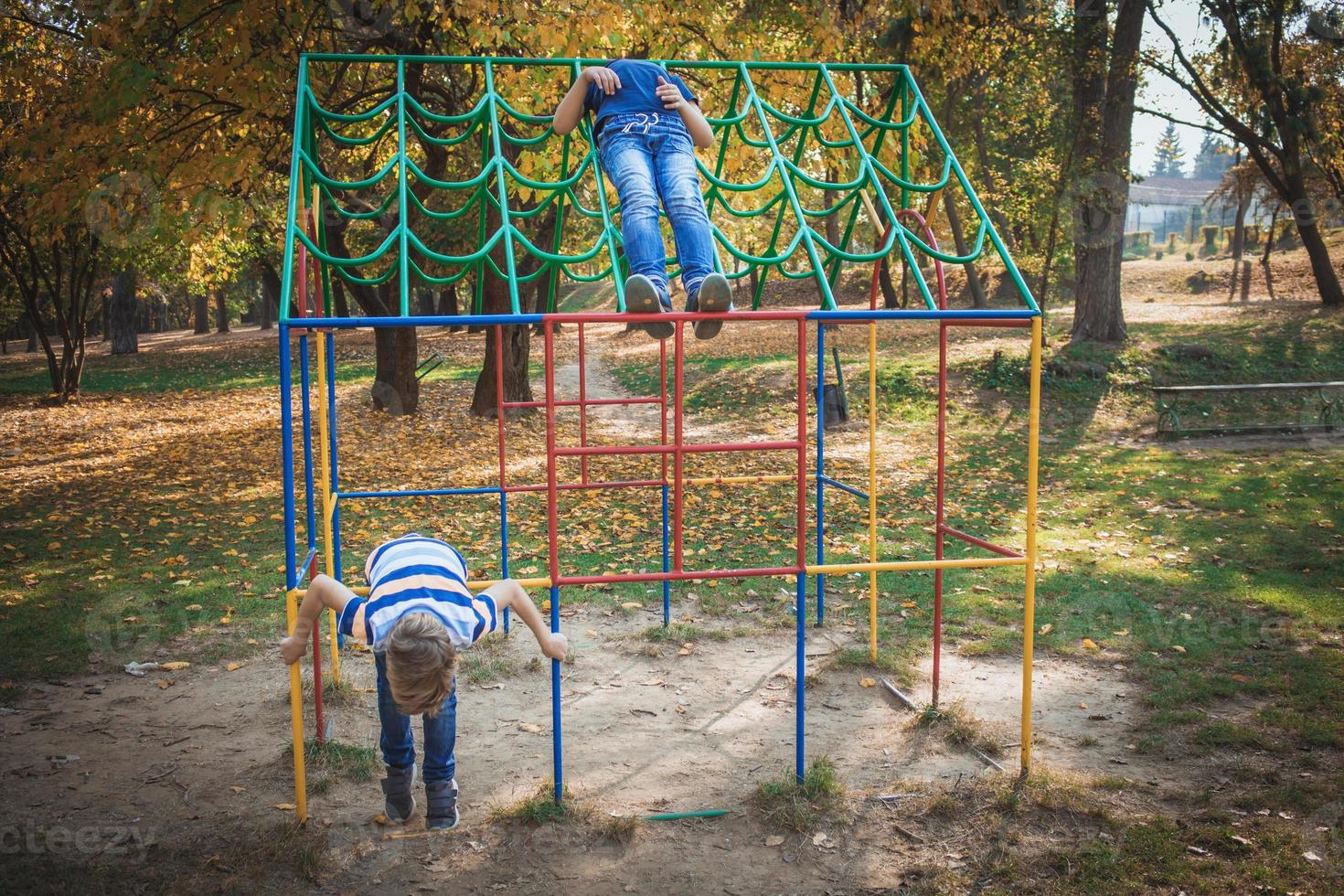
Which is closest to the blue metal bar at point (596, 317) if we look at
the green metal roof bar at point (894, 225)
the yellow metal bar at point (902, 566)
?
the green metal roof bar at point (894, 225)

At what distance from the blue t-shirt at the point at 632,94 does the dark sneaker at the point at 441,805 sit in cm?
298

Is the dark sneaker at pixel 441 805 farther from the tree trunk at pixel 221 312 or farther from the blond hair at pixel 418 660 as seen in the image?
the tree trunk at pixel 221 312

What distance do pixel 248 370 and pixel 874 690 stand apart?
20.0m

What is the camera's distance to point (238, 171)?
7871 mm

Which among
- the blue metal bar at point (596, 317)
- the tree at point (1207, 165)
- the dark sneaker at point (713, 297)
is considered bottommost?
the blue metal bar at point (596, 317)

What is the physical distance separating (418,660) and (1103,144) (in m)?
14.7

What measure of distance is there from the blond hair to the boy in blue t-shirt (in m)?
1.43

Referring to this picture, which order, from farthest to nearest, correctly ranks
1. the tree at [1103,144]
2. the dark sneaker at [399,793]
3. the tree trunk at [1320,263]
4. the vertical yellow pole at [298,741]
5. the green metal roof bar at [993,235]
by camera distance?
the tree trunk at [1320,263], the tree at [1103,144], the green metal roof bar at [993,235], the vertical yellow pole at [298,741], the dark sneaker at [399,793]

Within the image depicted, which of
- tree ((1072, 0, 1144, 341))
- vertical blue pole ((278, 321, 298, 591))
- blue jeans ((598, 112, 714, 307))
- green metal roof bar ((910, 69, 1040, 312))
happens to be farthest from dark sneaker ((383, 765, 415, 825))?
tree ((1072, 0, 1144, 341))

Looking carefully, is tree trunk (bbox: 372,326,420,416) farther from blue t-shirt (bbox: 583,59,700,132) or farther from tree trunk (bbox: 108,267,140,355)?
→ tree trunk (bbox: 108,267,140,355)

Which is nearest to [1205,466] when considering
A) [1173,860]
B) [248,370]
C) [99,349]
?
[1173,860]

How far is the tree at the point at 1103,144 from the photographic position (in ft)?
47.1

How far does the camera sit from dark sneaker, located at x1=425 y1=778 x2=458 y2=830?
3.52m

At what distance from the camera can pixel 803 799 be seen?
13.0 feet
